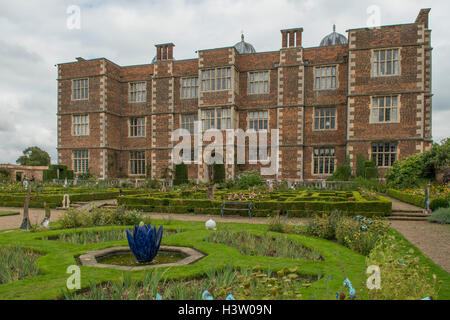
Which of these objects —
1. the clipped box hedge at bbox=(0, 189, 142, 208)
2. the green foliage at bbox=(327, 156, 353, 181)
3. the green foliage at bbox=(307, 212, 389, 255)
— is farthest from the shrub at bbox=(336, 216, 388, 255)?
the green foliage at bbox=(327, 156, 353, 181)

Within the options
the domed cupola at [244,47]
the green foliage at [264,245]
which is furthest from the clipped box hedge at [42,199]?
the domed cupola at [244,47]

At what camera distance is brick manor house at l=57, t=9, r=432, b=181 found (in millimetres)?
20062

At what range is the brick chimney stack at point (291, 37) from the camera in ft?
73.5

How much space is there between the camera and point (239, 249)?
6.08 metres

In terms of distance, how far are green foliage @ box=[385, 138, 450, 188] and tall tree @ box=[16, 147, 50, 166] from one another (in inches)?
1888

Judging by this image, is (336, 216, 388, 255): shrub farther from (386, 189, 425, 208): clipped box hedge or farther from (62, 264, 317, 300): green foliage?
(386, 189, 425, 208): clipped box hedge

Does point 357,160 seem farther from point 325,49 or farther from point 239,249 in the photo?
point 239,249

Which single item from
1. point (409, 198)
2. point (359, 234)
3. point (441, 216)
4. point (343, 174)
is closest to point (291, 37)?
point (343, 174)

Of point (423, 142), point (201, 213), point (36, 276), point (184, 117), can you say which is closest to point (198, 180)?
point (184, 117)

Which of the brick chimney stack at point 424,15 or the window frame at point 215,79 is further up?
the brick chimney stack at point 424,15

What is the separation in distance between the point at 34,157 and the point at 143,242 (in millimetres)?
52525

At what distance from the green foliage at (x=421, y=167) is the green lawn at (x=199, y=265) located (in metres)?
9.81

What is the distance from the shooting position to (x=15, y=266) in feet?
15.8

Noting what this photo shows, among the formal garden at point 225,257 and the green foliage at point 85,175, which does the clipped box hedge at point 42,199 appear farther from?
the green foliage at point 85,175
